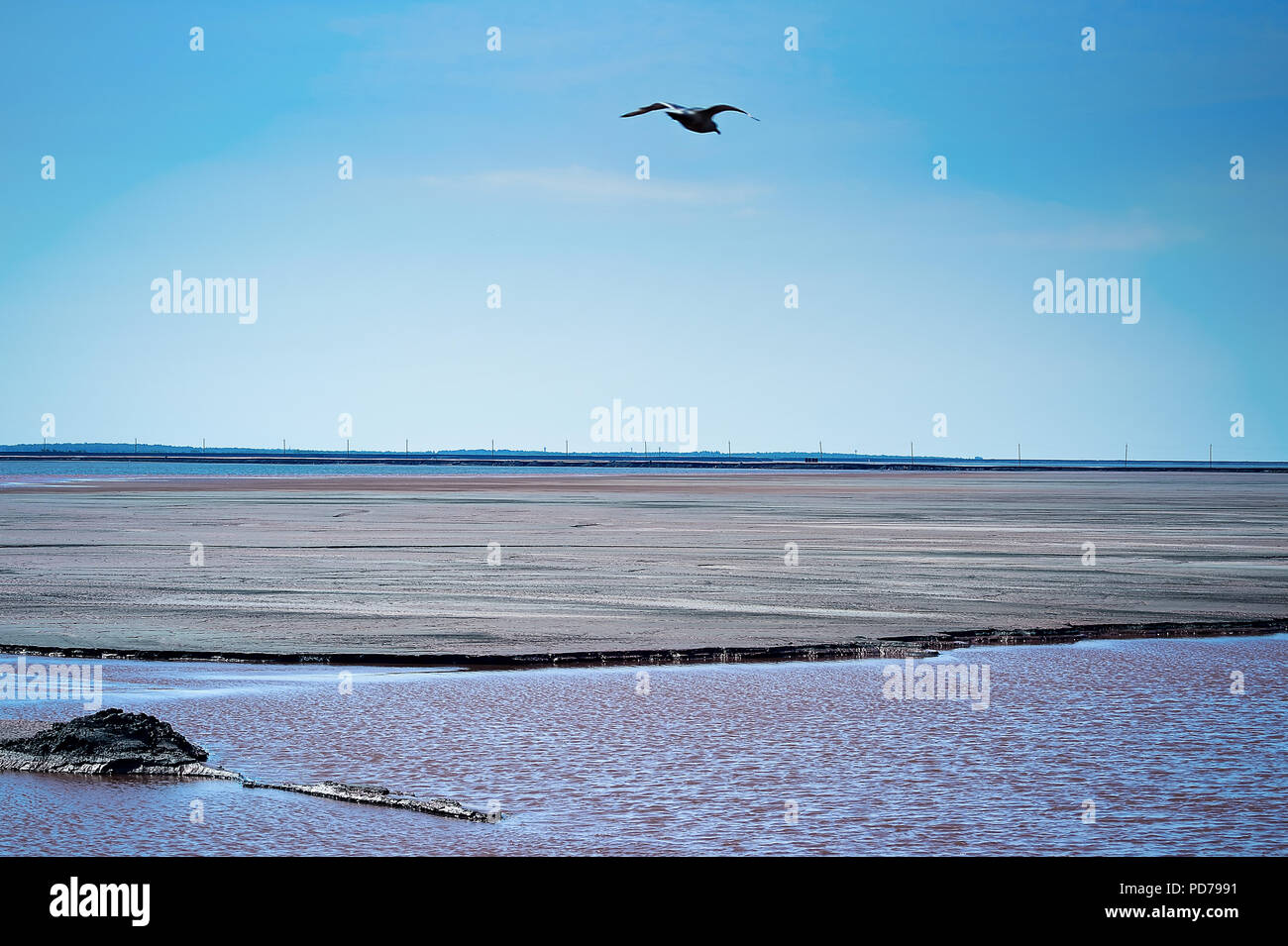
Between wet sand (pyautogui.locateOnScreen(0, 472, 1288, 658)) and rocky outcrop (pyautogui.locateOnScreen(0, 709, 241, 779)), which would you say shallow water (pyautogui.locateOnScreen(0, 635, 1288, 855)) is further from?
wet sand (pyautogui.locateOnScreen(0, 472, 1288, 658))

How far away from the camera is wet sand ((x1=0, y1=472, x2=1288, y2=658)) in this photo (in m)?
14.5

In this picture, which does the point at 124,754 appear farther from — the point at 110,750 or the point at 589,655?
the point at 589,655

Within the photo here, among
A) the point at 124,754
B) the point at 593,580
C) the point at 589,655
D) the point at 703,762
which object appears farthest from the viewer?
the point at 593,580

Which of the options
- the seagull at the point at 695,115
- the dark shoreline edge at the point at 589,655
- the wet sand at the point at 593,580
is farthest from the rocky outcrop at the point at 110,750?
the seagull at the point at 695,115

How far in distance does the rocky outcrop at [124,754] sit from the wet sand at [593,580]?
4388 mm

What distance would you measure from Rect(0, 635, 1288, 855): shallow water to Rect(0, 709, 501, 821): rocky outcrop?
6.6 inches

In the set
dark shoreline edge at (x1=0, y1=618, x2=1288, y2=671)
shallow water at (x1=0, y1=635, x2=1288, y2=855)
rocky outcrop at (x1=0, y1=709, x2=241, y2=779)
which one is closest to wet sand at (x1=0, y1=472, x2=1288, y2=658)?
dark shoreline edge at (x1=0, y1=618, x2=1288, y2=671)

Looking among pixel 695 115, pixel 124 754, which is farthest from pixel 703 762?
pixel 695 115

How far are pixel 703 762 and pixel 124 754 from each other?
380 centimetres

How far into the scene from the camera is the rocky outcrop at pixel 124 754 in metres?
7.66

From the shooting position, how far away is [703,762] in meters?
8.49
